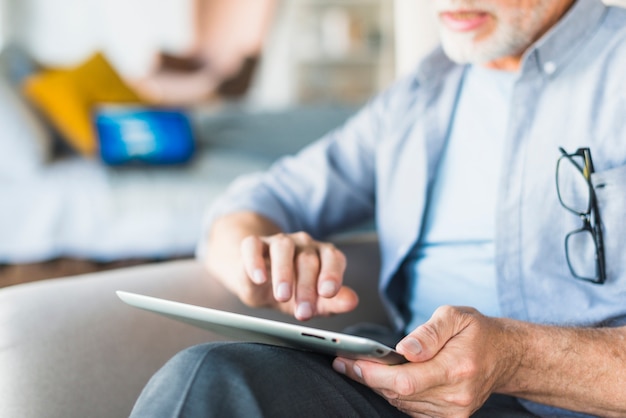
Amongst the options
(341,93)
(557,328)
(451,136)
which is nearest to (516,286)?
(557,328)

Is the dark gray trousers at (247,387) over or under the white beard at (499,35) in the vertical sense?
under

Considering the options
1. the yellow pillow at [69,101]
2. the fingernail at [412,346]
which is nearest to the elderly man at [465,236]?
the fingernail at [412,346]

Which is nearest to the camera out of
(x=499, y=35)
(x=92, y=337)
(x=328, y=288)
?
(x=328, y=288)

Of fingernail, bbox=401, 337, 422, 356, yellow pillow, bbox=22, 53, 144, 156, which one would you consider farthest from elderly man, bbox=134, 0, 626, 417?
yellow pillow, bbox=22, 53, 144, 156

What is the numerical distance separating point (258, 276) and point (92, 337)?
0.24 m

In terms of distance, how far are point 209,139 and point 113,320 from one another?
1683 millimetres

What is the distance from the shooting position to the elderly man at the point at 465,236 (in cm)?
64

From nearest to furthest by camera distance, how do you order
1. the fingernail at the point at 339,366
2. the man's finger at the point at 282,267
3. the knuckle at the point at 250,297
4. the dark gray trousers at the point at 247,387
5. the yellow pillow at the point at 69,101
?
the dark gray trousers at the point at 247,387 → the fingernail at the point at 339,366 → the man's finger at the point at 282,267 → the knuckle at the point at 250,297 → the yellow pillow at the point at 69,101

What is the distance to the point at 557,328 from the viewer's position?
747mm

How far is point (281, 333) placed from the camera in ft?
1.94

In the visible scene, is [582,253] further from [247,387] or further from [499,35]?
[247,387]

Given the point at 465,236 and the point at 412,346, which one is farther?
the point at 465,236

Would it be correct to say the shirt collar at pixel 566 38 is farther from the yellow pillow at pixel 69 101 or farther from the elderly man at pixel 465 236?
the yellow pillow at pixel 69 101

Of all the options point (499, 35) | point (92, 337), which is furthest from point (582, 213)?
point (92, 337)
